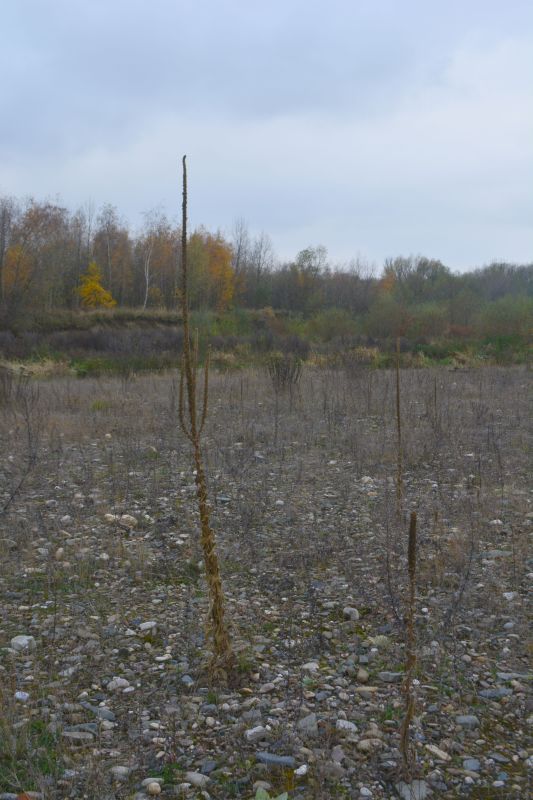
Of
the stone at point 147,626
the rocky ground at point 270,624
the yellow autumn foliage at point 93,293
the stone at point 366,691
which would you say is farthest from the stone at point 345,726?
the yellow autumn foliage at point 93,293

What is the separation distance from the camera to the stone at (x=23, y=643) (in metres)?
3.02

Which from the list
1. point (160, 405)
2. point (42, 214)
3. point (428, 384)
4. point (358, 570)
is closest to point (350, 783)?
point (358, 570)

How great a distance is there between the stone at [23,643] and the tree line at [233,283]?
2601cm

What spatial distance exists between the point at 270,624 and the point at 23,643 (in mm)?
1292

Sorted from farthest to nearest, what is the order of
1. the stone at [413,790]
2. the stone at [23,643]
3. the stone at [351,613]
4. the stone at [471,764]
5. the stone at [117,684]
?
1. the stone at [351,613]
2. the stone at [23,643]
3. the stone at [117,684]
4. the stone at [471,764]
5. the stone at [413,790]

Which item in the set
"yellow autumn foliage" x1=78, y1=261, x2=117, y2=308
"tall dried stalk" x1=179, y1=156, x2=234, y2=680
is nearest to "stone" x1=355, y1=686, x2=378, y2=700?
"tall dried stalk" x1=179, y1=156, x2=234, y2=680

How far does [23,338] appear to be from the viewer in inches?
1025

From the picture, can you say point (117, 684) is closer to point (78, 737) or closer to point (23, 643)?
point (78, 737)

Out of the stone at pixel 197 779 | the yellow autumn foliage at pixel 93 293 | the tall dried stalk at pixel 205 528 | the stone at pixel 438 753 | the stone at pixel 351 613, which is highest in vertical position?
the yellow autumn foliage at pixel 93 293

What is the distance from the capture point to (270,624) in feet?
10.9

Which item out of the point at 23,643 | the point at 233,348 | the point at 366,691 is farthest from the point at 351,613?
the point at 233,348

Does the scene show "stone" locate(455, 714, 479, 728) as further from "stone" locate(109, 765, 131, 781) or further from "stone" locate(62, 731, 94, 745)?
"stone" locate(62, 731, 94, 745)

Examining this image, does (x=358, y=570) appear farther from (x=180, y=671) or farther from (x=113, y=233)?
(x=113, y=233)

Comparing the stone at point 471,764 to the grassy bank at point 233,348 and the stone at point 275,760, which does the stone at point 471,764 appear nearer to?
the stone at point 275,760
